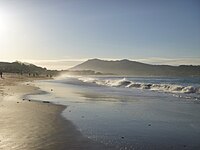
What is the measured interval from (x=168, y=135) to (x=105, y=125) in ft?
9.18

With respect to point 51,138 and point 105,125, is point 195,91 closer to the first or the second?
point 105,125

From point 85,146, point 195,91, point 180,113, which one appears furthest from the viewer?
point 195,91

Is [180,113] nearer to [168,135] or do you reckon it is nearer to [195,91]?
[168,135]

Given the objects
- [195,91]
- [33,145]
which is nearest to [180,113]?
[33,145]

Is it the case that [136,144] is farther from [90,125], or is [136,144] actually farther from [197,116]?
[197,116]

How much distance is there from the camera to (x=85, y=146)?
975 cm

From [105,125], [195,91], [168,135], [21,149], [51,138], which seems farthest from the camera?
[195,91]

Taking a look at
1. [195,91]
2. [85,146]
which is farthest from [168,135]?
[195,91]

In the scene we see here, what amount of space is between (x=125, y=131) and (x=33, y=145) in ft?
12.7

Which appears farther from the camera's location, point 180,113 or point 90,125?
point 180,113

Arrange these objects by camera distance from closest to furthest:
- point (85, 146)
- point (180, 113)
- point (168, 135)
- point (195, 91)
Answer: point (85, 146)
point (168, 135)
point (180, 113)
point (195, 91)

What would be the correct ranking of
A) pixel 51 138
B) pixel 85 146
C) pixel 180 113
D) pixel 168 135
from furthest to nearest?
1. pixel 180 113
2. pixel 168 135
3. pixel 51 138
4. pixel 85 146

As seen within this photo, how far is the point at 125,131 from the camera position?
12008 millimetres

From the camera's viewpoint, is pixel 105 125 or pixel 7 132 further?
pixel 105 125
